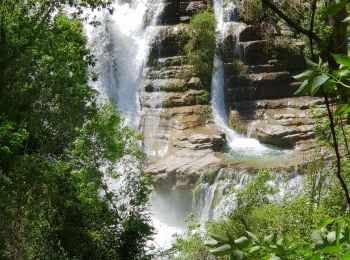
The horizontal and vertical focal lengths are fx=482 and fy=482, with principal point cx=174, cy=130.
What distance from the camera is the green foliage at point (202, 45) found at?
25641mm

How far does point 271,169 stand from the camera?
18.0m

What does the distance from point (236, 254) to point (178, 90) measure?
2388 centimetres

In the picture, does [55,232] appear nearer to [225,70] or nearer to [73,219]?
[73,219]

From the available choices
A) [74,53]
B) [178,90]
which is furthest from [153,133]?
[74,53]

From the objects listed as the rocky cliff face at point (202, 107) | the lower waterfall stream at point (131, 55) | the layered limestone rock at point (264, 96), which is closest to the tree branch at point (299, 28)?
the rocky cliff face at point (202, 107)

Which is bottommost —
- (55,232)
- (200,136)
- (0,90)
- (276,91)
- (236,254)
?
(236,254)

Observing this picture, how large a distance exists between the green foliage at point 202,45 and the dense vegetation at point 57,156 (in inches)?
431

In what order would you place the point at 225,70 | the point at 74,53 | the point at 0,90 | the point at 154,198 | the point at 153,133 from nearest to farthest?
the point at 0,90 → the point at 74,53 → the point at 154,198 → the point at 153,133 → the point at 225,70

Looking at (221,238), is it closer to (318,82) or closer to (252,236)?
(252,236)

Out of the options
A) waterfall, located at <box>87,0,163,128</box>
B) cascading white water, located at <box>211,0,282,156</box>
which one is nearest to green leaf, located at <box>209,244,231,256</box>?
cascading white water, located at <box>211,0,282,156</box>

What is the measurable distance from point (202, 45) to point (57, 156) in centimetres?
1334

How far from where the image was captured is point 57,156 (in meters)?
14.9

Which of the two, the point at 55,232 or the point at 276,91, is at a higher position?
the point at 276,91

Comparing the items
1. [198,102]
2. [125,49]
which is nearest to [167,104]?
[198,102]
